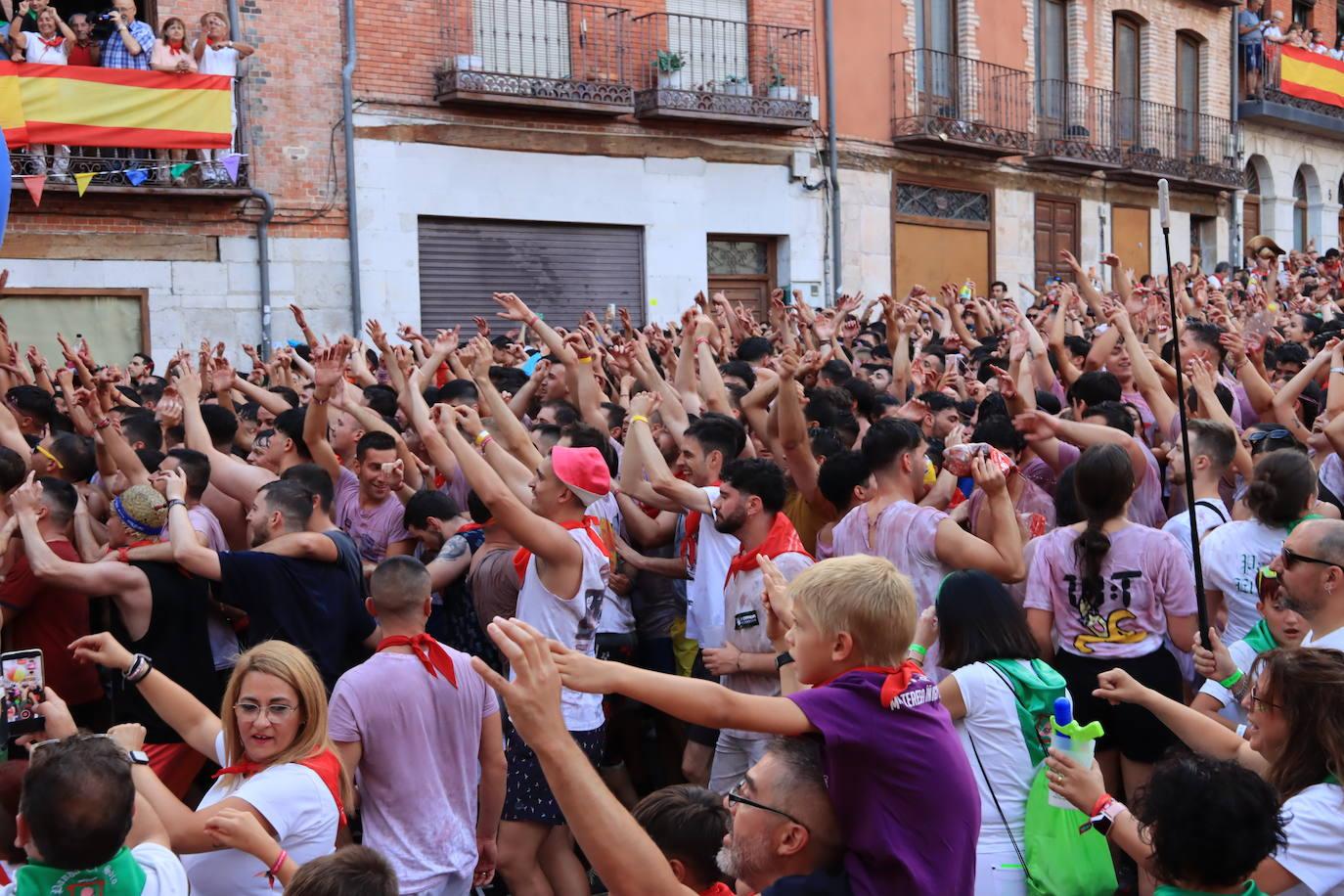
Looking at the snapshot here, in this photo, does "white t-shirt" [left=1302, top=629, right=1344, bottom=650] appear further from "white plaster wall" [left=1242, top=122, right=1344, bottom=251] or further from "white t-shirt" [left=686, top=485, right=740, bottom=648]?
"white plaster wall" [left=1242, top=122, right=1344, bottom=251]

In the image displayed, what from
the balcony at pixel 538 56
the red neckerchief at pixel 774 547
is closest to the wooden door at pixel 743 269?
the balcony at pixel 538 56

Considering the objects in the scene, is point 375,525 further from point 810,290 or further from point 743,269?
point 810,290

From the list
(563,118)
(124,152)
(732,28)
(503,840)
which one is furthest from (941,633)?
(732,28)

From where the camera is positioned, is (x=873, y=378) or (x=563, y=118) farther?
(x=563, y=118)

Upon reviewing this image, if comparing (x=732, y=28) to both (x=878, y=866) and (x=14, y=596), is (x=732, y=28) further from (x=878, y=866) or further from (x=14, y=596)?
(x=878, y=866)

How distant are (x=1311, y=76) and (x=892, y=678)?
1206 inches

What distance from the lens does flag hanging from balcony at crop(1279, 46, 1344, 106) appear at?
94.3 ft

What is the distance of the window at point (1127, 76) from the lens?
25.5 meters

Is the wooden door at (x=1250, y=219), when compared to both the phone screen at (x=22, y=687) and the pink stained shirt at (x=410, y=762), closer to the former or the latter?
the pink stained shirt at (x=410, y=762)

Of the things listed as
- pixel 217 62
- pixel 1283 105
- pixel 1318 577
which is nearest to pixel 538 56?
pixel 217 62

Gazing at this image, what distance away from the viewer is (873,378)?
367 inches

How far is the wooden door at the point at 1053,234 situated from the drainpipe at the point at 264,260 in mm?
13438

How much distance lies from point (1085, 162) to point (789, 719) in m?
22.6

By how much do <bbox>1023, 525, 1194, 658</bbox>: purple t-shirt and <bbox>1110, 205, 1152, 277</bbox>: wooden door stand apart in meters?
21.8
